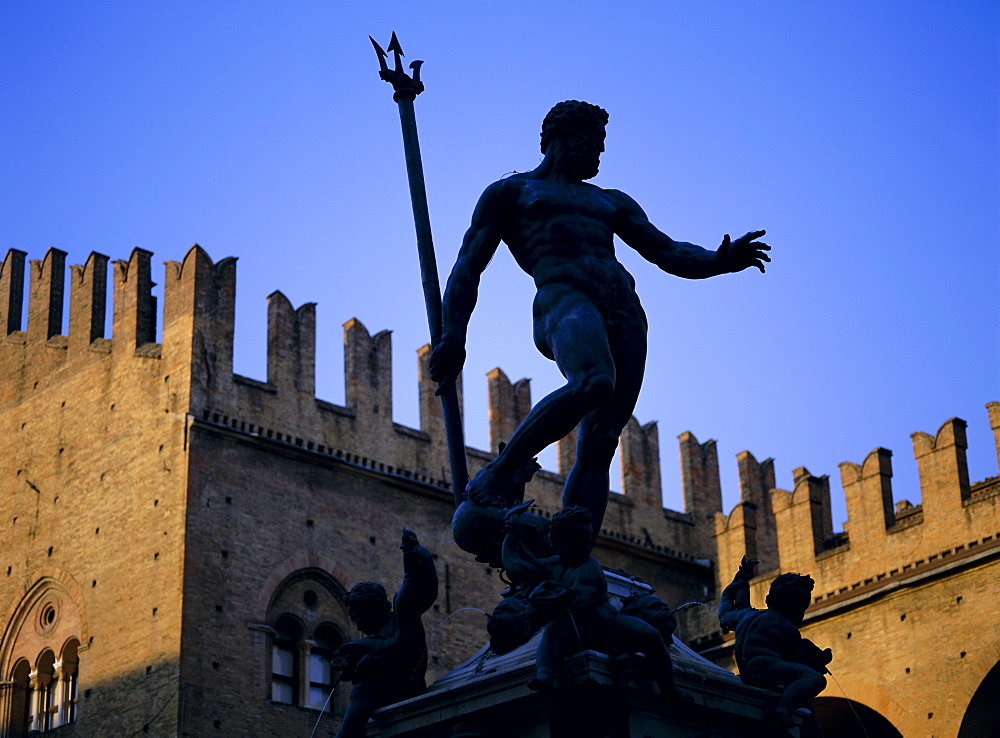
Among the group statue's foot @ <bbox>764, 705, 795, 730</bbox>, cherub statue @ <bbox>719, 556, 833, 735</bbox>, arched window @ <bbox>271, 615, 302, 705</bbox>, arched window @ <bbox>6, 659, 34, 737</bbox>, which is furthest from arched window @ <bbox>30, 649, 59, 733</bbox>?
statue's foot @ <bbox>764, 705, 795, 730</bbox>

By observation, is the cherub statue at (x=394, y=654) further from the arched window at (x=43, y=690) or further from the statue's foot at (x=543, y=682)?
the arched window at (x=43, y=690)

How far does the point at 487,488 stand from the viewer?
21.6ft

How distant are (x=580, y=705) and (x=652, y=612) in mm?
441

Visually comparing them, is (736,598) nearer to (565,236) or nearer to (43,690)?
(565,236)

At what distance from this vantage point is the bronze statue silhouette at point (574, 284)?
→ 256 inches

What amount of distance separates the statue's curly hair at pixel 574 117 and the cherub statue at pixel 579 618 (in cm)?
173

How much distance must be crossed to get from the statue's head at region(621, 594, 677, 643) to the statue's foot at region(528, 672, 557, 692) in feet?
1.37

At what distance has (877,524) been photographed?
23141 millimetres

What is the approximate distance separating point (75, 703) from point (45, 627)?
132 centimetres

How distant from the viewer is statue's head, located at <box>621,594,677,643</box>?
19.2 feet

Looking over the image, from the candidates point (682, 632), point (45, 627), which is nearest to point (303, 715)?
point (45, 627)

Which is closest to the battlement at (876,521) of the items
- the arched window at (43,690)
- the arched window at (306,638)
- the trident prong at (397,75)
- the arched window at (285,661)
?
the arched window at (306,638)

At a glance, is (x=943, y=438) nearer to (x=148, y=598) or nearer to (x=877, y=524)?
(x=877, y=524)

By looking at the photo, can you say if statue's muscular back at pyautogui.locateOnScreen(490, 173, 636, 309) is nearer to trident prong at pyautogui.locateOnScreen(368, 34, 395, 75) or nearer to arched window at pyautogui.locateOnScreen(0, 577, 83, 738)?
trident prong at pyautogui.locateOnScreen(368, 34, 395, 75)
